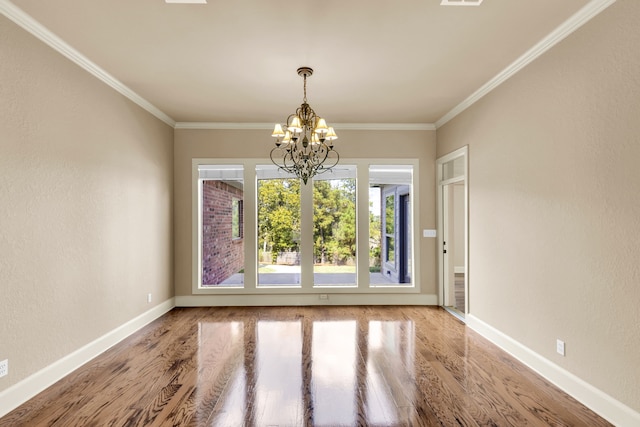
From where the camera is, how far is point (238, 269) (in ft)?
17.8

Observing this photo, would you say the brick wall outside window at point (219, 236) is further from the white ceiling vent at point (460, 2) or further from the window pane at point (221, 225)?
the white ceiling vent at point (460, 2)

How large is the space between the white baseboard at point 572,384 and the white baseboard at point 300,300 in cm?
163

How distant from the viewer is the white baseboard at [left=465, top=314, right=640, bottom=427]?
2238 millimetres

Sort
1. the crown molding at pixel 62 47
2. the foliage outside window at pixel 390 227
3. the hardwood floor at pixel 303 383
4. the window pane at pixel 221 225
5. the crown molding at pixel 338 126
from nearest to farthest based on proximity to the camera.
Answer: the hardwood floor at pixel 303 383, the crown molding at pixel 62 47, the crown molding at pixel 338 126, the window pane at pixel 221 225, the foliage outside window at pixel 390 227

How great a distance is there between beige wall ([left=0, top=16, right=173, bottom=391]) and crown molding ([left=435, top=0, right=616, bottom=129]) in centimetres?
410

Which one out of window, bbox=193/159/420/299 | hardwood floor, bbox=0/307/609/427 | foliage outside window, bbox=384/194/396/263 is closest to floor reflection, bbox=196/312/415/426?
hardwood floor, bbox=0/307/609/427

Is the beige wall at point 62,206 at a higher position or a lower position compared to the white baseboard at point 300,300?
higher

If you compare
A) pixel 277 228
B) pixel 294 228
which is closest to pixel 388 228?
pixel 294 228

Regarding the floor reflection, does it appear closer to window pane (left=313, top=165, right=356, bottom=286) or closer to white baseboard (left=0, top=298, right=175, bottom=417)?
white baseboard (left=0, top=298, right=175, bottom=417)

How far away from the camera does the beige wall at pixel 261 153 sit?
5.32 m

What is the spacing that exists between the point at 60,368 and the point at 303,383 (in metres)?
2.07

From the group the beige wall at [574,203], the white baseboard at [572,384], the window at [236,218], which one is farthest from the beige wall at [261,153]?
the white baseboard at [572,384]

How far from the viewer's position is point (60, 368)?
2.92 metres

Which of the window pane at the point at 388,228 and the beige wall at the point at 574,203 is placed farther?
the window pane at the point at 388,228
